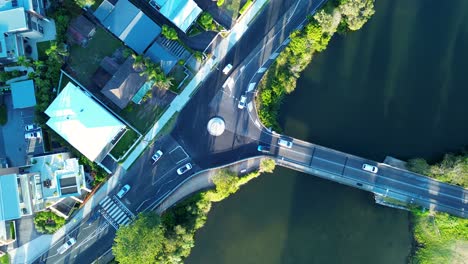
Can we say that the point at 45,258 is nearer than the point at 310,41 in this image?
No

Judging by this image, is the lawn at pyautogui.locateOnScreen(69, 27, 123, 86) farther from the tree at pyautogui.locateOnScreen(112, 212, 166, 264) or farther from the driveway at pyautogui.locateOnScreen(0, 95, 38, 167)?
the tree at pyautogui.locateOnScreen(112, 212, 166, 264)

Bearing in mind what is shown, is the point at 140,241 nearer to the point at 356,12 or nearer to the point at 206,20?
the point at 206,20

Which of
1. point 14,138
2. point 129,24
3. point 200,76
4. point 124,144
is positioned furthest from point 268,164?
point 14,138

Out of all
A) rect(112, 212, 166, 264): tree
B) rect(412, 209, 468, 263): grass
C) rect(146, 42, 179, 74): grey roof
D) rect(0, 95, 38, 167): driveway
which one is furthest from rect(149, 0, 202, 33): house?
rect(412, 209, 468, 263): grass

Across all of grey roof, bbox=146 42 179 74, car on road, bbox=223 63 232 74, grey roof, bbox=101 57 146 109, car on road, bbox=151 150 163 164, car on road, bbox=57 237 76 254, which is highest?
car on road, bbox=223 63 232 74

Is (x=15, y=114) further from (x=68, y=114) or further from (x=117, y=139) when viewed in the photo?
(x=117, y=139)

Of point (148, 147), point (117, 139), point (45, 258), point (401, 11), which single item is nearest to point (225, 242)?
point (148, 147)
